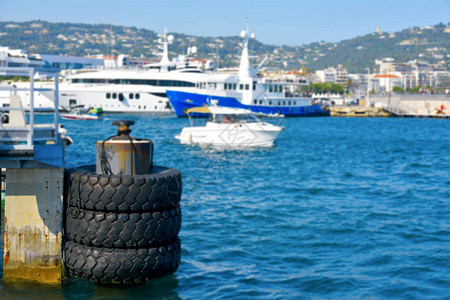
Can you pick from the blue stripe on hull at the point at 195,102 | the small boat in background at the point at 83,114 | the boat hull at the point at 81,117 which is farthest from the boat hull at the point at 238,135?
the blue stripe on hull at the point at 195,102

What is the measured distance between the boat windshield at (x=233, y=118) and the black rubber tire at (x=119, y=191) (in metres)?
26.2

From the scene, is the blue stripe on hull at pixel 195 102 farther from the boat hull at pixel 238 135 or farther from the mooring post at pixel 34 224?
the mooring post at pixel 34 224

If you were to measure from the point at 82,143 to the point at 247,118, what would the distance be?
404 inches

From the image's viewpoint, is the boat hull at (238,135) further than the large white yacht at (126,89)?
No

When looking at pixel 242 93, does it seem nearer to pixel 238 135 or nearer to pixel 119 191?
pixel 238 135

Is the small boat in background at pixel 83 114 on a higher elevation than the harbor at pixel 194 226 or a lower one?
higher

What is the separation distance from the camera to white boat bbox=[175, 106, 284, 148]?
32.8 metres

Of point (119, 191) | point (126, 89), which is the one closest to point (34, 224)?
point (119, 191)

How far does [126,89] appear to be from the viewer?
2906 inches

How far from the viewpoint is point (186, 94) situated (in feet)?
223

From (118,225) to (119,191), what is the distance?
45 centimetres

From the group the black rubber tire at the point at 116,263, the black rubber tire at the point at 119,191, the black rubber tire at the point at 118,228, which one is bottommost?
the black rubber tire at the point at 116,263

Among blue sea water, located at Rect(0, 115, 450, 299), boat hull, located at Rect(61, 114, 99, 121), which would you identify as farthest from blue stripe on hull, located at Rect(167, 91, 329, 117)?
blue sea water, located at Rect(0, 115, 450, 299)

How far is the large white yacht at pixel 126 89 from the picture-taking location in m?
72.8
